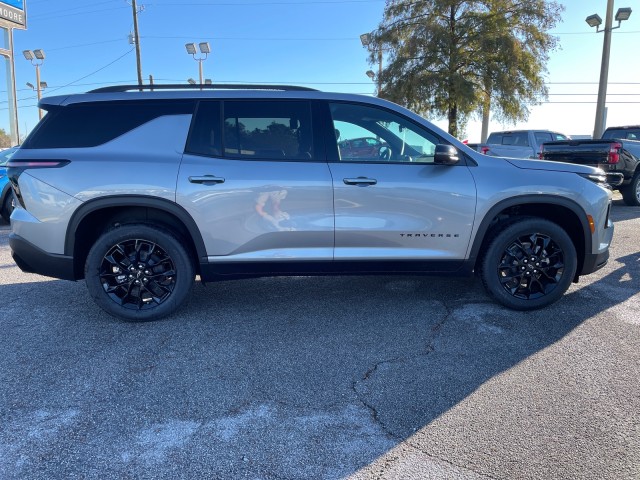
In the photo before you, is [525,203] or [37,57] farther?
[37,57]

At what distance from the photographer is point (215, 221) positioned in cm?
400

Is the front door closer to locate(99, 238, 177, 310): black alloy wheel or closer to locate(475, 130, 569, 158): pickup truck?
locate(99, 238, 177, 310): black alloy wheel

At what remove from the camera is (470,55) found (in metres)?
19.6

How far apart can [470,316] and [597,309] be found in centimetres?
124

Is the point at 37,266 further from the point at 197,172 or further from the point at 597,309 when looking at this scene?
the point at 597,309

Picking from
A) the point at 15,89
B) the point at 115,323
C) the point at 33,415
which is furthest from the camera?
the point at 15,89

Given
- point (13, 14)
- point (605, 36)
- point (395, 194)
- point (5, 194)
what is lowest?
point (5, 194)

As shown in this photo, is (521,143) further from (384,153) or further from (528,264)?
(384,153)

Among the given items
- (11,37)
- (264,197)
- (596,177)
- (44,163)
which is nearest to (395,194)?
(264,197)

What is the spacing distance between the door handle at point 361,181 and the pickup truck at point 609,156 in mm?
8261

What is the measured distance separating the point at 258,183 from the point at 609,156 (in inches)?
360

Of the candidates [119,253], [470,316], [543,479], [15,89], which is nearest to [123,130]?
[119,253]

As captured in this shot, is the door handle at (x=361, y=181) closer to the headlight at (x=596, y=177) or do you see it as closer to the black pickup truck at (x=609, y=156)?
the headlight at (x=596, y=177)

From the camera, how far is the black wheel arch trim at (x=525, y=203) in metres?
4.17
